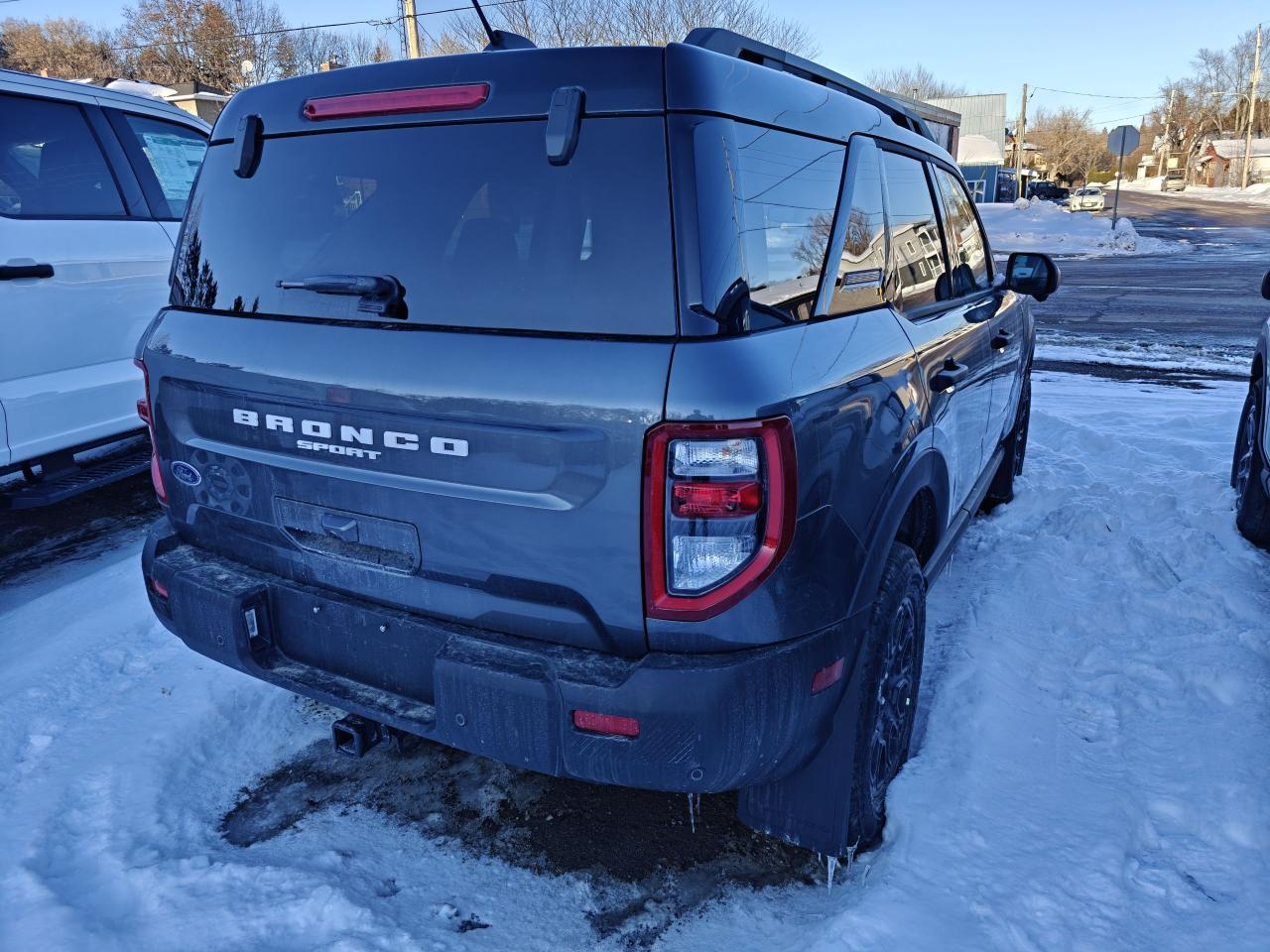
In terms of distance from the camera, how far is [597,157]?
1.99 meters

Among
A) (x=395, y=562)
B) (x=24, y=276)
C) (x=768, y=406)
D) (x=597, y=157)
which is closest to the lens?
(x=768, y=406)

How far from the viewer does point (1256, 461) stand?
14.4 ft

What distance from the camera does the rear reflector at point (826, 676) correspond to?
6.81 ft

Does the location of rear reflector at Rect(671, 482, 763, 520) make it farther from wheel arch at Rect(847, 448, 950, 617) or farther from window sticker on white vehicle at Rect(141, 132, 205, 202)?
window sticker on white vehicle at Rect(141, 132, 205, 202)

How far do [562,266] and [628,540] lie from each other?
2.02 feet

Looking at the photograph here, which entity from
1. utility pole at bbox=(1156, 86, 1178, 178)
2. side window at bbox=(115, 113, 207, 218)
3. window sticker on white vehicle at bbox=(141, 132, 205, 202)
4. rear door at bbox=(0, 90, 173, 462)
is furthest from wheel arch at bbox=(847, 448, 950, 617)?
utility pole at bbox=(1156, 86, 1178, 178)

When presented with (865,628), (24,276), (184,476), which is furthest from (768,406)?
(24,276)

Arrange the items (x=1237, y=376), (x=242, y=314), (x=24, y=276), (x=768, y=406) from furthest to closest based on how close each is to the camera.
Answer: (x=1237, y=376) → (x=24, y=276) → (x=242, y=314) → (x=768, y=406)

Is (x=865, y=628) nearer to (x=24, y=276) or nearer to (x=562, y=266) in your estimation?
(x=562, y=266)

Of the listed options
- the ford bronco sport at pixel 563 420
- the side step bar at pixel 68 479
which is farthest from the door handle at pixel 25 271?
the ford bronco sport at pixel 563 420

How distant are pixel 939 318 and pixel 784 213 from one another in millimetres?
1125

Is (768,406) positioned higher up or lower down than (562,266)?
lower down

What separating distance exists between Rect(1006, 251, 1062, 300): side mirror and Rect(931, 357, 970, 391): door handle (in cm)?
147

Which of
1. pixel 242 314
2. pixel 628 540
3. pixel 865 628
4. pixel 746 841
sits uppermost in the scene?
pixel 242 314
